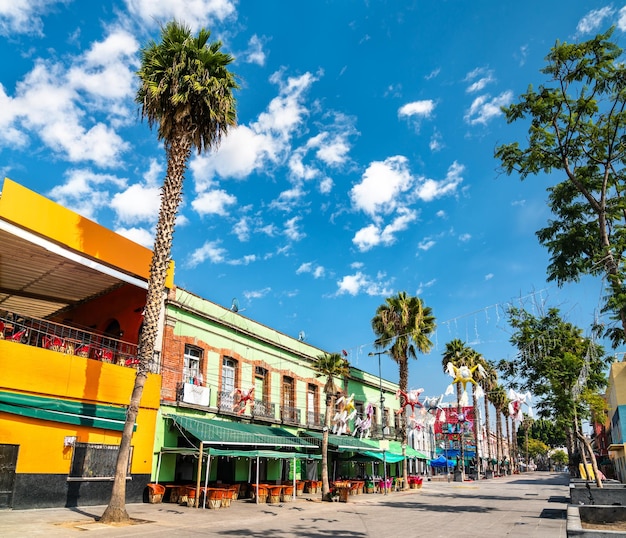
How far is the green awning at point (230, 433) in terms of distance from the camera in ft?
62.1

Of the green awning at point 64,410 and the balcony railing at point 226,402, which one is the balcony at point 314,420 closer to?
the balcony railing at point 226,402

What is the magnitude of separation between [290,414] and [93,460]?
13.5 m

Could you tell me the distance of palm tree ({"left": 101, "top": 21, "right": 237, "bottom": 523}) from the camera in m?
16.1

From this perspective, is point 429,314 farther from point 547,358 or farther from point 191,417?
point 191,417

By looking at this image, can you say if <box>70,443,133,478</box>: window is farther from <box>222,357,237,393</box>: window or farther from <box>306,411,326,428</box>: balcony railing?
<box>306,411,326,428</box>: balcony railing

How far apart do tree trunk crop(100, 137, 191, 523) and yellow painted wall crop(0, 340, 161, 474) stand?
92.7 inches

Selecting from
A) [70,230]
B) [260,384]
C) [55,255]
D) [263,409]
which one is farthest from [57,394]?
[260,384]

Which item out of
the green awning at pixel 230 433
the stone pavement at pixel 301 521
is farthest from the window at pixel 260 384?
the stone pavement at pixel 301 521

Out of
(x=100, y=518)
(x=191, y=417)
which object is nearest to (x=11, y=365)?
(x=100, y=518)

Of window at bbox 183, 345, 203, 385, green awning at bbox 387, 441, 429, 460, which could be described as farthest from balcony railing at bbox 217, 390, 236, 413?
green awning at bbox 387, 441, 429, 460

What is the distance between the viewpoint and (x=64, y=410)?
15625mm

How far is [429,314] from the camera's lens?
36.8 metres

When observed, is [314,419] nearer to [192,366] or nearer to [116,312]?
[192,366]

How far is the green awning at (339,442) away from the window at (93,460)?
11994mm
